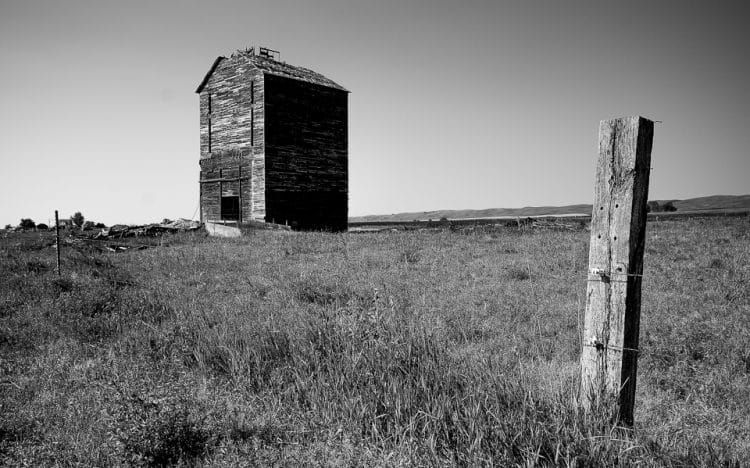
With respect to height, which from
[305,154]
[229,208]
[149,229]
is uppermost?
[305,154]

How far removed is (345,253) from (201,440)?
478 inches

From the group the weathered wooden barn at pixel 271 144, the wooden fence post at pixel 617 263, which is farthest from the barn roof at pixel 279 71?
the wooden fence post at pixel 617 263

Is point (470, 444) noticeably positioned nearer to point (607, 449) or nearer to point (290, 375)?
point (607, 449)

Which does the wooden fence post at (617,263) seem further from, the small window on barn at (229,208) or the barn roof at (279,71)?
the small window on barn at (229,208)

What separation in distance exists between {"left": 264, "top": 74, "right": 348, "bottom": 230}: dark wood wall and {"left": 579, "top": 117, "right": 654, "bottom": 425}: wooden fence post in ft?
77.1

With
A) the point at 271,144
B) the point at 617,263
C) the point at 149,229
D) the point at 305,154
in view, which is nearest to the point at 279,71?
the point at 271,144

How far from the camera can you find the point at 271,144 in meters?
25.9

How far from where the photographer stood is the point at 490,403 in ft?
13.1

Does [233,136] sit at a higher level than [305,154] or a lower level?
higher

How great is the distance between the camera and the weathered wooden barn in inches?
Answer: 1025

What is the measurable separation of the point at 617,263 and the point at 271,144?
2419 centimetres

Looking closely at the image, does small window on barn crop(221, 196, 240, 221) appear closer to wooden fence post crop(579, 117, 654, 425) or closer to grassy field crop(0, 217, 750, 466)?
grassy field crop(0, 217, 750, 466)

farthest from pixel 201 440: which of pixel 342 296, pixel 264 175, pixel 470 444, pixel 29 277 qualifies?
pixel 264 175

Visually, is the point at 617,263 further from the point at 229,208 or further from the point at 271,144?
the point at 229,208
